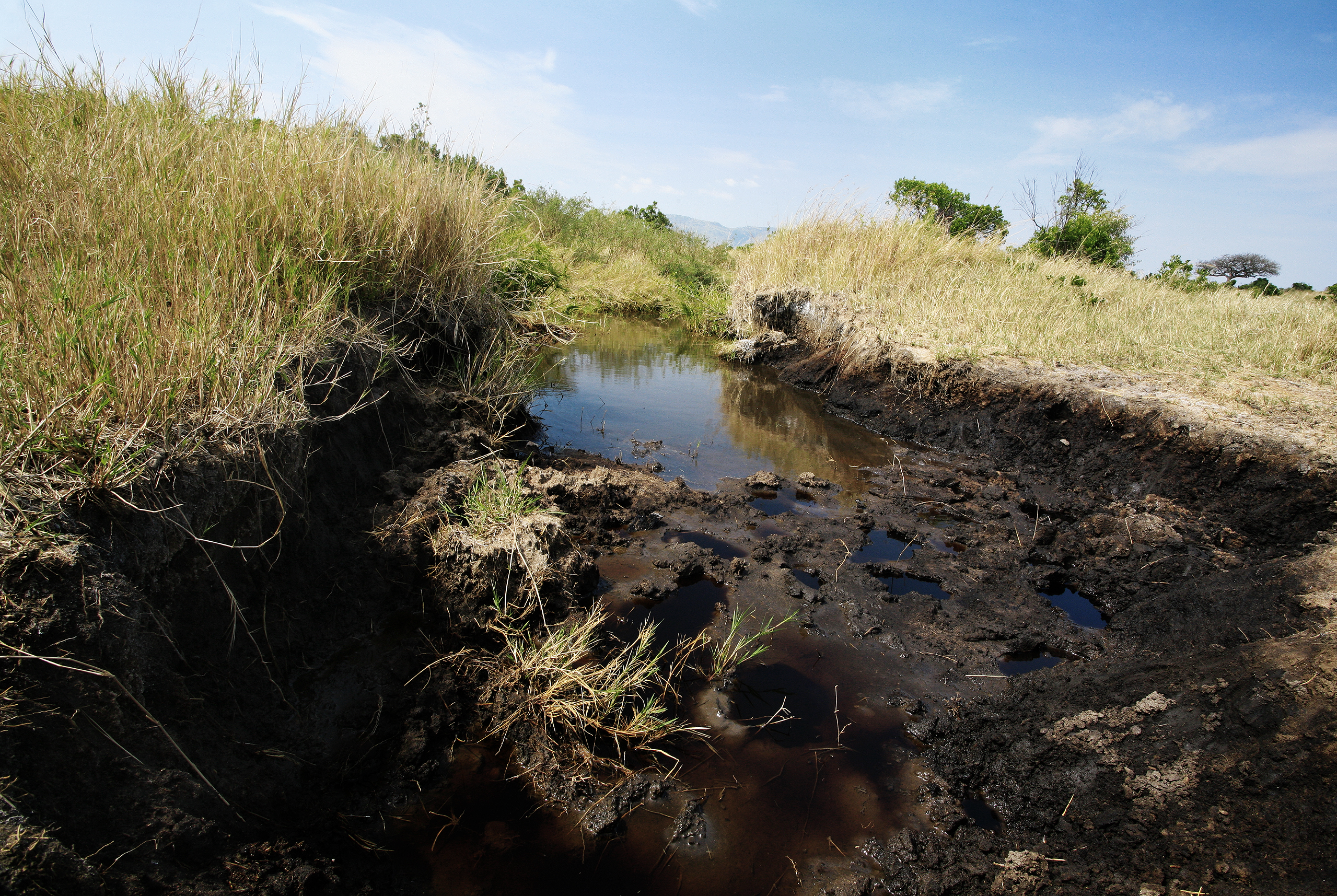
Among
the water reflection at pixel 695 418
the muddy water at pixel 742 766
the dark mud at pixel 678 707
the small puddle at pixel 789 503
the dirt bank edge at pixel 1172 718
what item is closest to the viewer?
the dark mud at pixel 678 707

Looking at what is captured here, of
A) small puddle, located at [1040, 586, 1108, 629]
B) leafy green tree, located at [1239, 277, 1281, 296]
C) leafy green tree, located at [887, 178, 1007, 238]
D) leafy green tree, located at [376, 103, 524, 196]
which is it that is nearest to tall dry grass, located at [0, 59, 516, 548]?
leafy green tree, located at [376, 103, 524, 196]

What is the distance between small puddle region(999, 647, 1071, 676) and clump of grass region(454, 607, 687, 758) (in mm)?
1862

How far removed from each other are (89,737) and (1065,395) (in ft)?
22.6

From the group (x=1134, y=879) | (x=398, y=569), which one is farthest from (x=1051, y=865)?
(x=398, y=569)

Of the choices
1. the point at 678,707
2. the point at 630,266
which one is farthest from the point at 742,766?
the point at 630,266

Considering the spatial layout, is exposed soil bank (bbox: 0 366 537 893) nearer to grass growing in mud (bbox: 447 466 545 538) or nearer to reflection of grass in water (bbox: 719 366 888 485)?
grass growing in mud (bbox: 447 466 545 538)

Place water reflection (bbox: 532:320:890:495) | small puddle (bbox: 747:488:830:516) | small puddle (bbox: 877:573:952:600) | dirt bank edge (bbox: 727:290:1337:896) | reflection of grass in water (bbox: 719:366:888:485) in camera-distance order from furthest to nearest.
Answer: reflection of grass in water (bbox: 719:366:888:485) < water reflection (bbox: 532:320:890:495) < small puddle (bbox: 747:488:830:516) < small puddle (bbox: 877:573:952:600) < dirt bank edge (bbox: 727:290:1337:896)

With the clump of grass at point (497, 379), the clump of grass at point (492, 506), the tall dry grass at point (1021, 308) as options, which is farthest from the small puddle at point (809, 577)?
the tall dry grass at point (1021, 308)

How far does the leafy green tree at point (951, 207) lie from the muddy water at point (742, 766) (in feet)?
32.8

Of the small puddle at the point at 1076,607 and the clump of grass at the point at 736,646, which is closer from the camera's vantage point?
the clump of grass at the point at 736,646

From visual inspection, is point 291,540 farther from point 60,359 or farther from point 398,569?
point 60,359

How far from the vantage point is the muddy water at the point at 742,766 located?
2.02 m

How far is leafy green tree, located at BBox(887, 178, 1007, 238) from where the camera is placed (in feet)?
40.8

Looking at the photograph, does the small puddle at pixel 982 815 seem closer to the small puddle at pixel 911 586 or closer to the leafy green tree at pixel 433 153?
the small puddle at pixel 911 586
